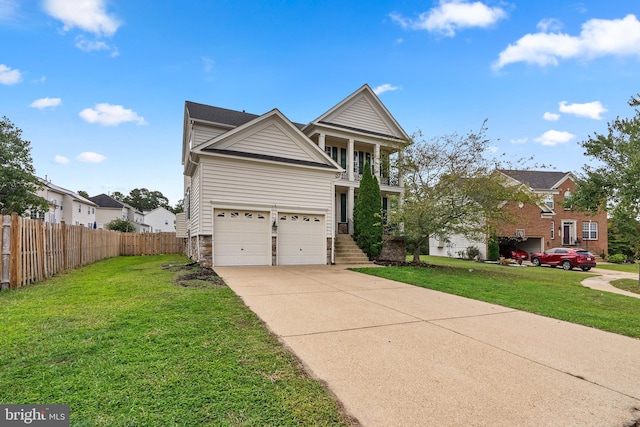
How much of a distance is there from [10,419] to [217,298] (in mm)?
4093

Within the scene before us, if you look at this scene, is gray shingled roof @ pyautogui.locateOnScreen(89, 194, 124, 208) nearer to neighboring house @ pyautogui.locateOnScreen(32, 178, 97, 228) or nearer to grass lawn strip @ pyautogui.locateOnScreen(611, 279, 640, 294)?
neighboring house @ pyautogui.locateOnScreen(32, 178, 97, 228)

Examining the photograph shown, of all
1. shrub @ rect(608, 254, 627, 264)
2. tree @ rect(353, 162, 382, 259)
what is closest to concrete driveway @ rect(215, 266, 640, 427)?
tree @ rect(353, 162, 382, 259)

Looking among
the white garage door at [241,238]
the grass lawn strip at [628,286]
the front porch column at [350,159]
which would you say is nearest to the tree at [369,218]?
the front porch column at [350,159]

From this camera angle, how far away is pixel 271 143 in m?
13.3

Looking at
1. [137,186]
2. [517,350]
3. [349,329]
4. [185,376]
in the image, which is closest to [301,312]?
[349,329]

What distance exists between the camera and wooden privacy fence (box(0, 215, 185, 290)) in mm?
7711

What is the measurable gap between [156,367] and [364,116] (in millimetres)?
17587

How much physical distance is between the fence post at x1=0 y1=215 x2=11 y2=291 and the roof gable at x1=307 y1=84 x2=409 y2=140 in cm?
1320

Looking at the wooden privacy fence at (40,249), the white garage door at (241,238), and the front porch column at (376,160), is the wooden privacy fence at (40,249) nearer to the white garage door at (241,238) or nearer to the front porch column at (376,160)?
the white garage door at (241,238)

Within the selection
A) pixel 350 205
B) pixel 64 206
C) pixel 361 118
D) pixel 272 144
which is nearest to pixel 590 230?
pixel 361 118

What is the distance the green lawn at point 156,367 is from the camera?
241 cm

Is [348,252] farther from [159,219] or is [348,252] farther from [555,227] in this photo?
[159,219]

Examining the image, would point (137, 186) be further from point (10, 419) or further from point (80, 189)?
point (10, 419)

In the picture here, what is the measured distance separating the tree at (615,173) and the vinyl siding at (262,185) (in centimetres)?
987
